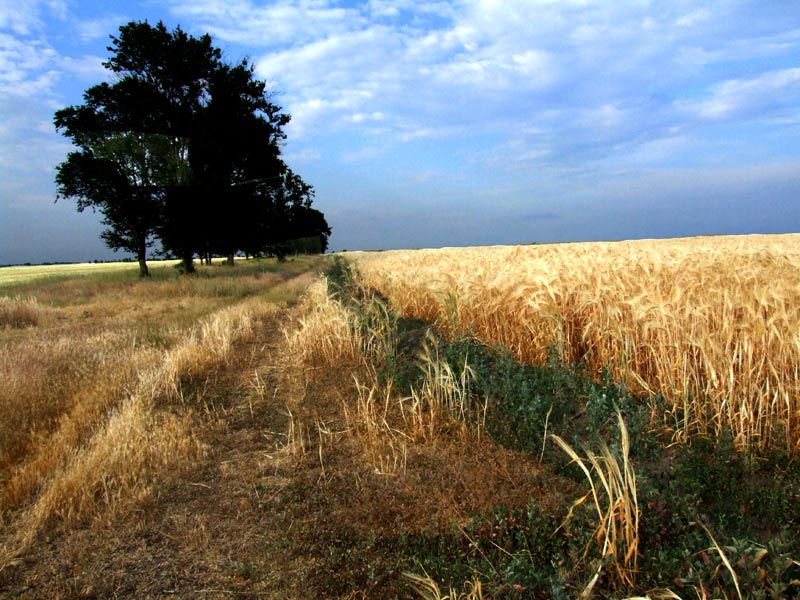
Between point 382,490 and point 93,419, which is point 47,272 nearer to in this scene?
point 93,419

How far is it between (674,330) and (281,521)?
353 cm

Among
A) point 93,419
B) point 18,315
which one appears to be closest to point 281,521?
point 93,419

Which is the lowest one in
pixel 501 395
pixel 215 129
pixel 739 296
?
pixel 501 395

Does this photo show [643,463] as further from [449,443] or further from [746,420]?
[449,443]

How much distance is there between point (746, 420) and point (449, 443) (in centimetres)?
211

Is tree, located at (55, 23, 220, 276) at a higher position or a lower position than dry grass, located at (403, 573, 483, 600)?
higher

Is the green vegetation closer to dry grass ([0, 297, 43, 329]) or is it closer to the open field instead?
the open field

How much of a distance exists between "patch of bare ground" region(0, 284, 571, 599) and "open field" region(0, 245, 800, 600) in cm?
1

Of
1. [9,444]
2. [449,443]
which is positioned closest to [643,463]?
[449,443]

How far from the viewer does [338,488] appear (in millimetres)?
3355

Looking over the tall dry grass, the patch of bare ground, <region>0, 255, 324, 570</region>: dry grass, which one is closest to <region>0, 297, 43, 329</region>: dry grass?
<region>0, 255, 324, 570</region>: dry grass

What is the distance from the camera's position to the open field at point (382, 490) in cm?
234

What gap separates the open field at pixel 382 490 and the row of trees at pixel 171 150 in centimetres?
1754

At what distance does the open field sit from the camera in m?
2.34
